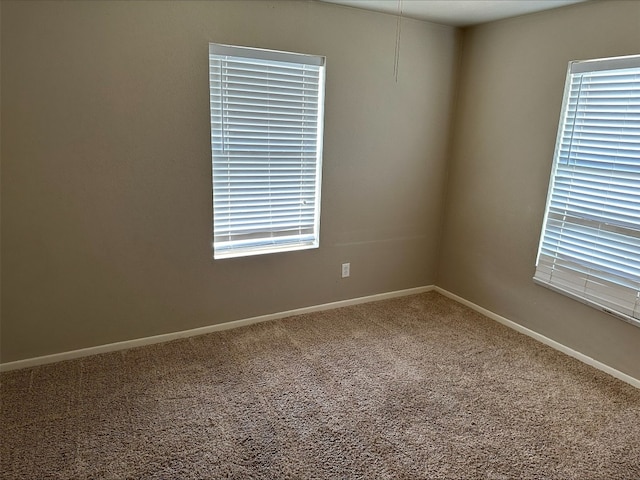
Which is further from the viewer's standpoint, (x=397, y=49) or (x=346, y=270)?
(x=346, y=270)

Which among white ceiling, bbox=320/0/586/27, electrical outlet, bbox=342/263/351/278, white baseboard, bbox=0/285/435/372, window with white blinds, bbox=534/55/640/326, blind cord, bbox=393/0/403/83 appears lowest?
white baseboard, bbox=0/285/435/372

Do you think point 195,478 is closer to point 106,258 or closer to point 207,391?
point 207,391

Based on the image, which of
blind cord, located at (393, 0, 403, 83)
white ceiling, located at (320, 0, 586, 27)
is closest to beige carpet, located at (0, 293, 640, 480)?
blind cord, located at (393, 0, 403, 83)

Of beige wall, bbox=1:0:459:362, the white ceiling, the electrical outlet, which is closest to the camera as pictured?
beige wall, bbox=1:0:459:362

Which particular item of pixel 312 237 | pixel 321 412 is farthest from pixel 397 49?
pixel 321 412

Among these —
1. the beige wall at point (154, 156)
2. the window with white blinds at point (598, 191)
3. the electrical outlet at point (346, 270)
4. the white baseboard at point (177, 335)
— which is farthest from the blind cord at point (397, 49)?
the white baseboard at point (177, 335)

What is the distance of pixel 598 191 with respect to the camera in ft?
8.88

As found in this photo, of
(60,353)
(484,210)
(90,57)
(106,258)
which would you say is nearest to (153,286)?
(106,258)

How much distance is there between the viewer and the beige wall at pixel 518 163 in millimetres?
2676

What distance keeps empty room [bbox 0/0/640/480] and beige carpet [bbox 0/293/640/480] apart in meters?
0.01

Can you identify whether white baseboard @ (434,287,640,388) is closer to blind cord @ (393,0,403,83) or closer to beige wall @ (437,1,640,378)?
beige wall @ (437,1,640,378)

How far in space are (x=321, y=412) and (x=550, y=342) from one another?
6.08ft

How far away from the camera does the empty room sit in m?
2.13

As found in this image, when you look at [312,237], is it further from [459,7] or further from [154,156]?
[459,7]
